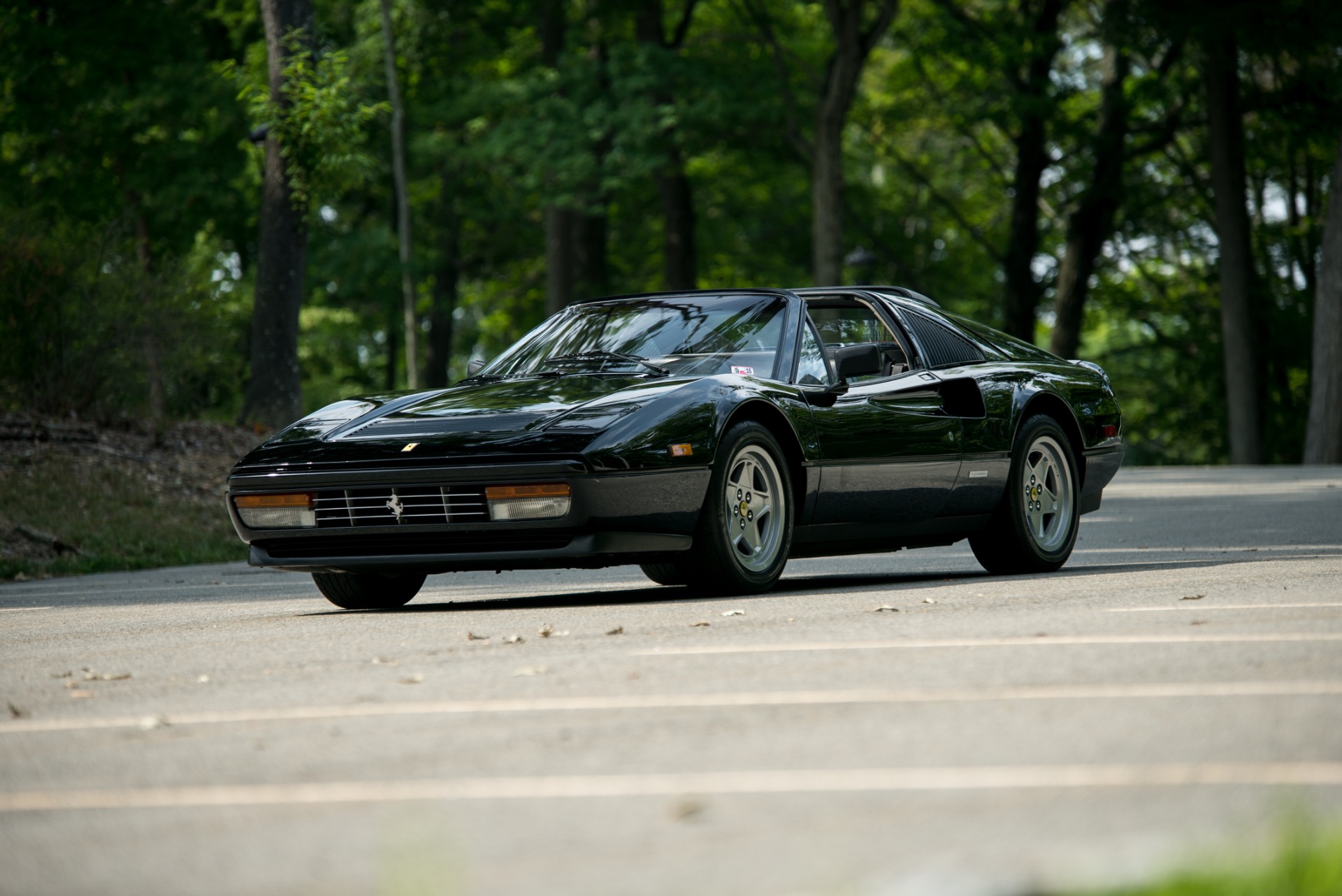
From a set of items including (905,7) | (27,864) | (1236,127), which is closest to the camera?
(27,864)

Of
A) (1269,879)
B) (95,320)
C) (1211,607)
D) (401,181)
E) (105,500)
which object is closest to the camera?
(1269,879)

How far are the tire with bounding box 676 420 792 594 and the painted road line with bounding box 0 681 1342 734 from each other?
290 cm

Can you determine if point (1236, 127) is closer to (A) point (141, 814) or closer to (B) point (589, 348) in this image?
(B) point (589, 348)

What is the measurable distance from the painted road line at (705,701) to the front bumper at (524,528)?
254 centimetres

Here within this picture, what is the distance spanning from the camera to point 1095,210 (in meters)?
33.5

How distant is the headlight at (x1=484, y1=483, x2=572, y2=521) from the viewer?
711cm

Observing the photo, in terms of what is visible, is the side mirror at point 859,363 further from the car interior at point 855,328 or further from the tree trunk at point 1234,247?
the tree trunk at point 1234,247

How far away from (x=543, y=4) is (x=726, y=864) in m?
33.0

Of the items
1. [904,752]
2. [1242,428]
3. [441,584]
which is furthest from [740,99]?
[904,752]

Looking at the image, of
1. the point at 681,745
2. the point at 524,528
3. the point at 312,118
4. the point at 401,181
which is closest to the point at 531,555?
the point at 524,528

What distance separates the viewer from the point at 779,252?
4175 centimetres

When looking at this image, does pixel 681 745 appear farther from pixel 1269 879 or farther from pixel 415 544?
pixel 415 544

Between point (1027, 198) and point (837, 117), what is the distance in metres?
6.85

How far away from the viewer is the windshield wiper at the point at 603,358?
26.6ft
